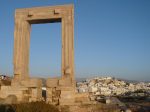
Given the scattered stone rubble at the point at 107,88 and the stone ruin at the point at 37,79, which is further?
the scattered stone rubble at the point at 107,88

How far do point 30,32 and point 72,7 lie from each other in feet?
8.50

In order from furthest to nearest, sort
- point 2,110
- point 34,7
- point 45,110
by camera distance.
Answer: point 34,7 → point 2,110 → point 45,110

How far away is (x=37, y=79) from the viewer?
1173 centimetres

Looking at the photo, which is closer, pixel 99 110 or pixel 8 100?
pixel 99 110

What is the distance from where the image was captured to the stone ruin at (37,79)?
37.7ft

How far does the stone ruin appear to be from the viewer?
1148cm

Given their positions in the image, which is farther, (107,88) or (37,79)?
(107,88)

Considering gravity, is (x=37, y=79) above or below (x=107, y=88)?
above

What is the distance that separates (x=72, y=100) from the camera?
36.8 ft

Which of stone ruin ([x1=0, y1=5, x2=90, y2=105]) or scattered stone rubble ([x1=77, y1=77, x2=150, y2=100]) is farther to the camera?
scattered stone rubble ([x1=77, y1=77, x2=150, y2=100])

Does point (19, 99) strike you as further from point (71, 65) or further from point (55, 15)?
point (55, 15)

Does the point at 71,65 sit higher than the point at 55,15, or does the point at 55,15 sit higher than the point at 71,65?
the point at 55,15

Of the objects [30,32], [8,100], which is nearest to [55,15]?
[30,32]

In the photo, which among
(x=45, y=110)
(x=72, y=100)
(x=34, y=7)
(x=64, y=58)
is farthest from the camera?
(x=34, y=7)
